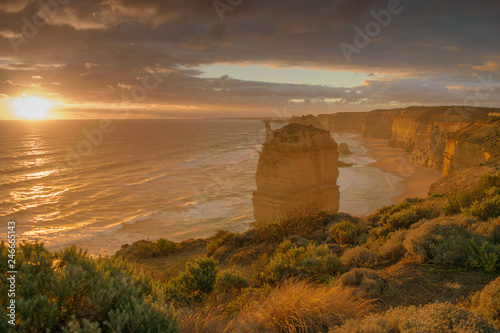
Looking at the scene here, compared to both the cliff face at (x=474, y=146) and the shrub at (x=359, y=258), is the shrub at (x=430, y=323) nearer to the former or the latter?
the shrub at (x=359, y=258)

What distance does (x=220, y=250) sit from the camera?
9.91m

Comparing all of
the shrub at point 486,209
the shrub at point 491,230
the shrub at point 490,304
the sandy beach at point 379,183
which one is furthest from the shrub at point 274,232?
the sandy beach at point 379,183

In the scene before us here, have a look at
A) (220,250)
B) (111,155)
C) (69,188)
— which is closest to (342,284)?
(220,250)

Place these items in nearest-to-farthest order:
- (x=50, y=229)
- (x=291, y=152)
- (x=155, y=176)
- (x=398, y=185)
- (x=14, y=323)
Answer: (x=14, y=323) < (x=291, y=152) < (x=50, y=229) < (x=398, y=185) < (x=155, y=176)

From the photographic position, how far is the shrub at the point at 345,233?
8.37 meters

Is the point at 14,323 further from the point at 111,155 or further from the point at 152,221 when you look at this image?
the point at 111,155

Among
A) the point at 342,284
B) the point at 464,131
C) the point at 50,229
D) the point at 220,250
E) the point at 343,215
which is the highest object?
the point at 464,131

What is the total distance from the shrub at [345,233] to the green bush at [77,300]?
6.67 meters

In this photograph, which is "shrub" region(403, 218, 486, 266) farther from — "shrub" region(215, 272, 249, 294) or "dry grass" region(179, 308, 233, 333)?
"dry grass" region(179, 308, 233, 333)

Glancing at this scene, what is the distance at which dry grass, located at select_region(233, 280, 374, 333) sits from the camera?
3.44m

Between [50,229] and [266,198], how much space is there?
648 inches

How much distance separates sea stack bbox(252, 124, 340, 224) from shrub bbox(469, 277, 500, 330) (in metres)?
12.6

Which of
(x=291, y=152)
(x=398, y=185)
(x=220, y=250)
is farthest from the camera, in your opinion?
(x=398, y=185)

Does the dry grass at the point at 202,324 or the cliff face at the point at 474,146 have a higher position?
the cliff face at the point at 474,146
